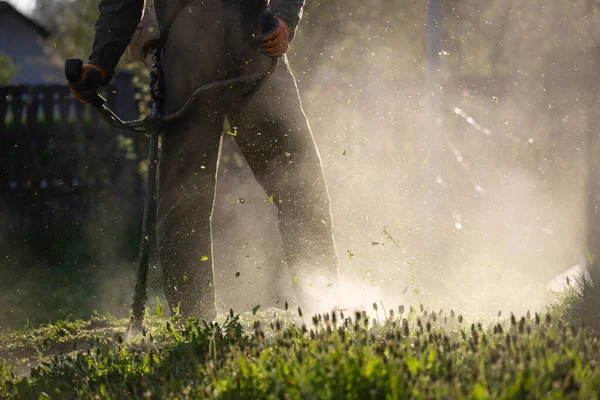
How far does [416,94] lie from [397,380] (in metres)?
11.3

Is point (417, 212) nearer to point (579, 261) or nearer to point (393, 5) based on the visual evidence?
point (579, 261)

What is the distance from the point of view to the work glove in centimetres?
421

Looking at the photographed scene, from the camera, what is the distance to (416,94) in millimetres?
13133

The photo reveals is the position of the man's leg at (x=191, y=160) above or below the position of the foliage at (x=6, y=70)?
below

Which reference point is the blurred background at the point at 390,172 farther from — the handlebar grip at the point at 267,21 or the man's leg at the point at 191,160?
the handlebar grip at the point at 267,21

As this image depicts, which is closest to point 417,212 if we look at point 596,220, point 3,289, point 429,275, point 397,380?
point 596,220

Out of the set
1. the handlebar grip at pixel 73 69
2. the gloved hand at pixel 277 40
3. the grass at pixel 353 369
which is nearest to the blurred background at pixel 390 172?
the gloved hand at pixel 277 40

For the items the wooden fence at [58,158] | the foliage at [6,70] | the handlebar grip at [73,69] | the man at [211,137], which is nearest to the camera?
the handlebar grip at [73,69]

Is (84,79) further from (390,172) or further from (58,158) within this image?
(58,158)

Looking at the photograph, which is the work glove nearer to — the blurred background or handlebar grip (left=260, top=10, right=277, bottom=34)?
the blurred background

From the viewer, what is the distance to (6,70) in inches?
1378

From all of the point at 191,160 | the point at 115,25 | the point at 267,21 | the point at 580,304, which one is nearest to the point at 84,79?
the point at 115,25

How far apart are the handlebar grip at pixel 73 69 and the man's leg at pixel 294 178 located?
0.83 meters

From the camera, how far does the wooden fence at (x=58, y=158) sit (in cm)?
1117
